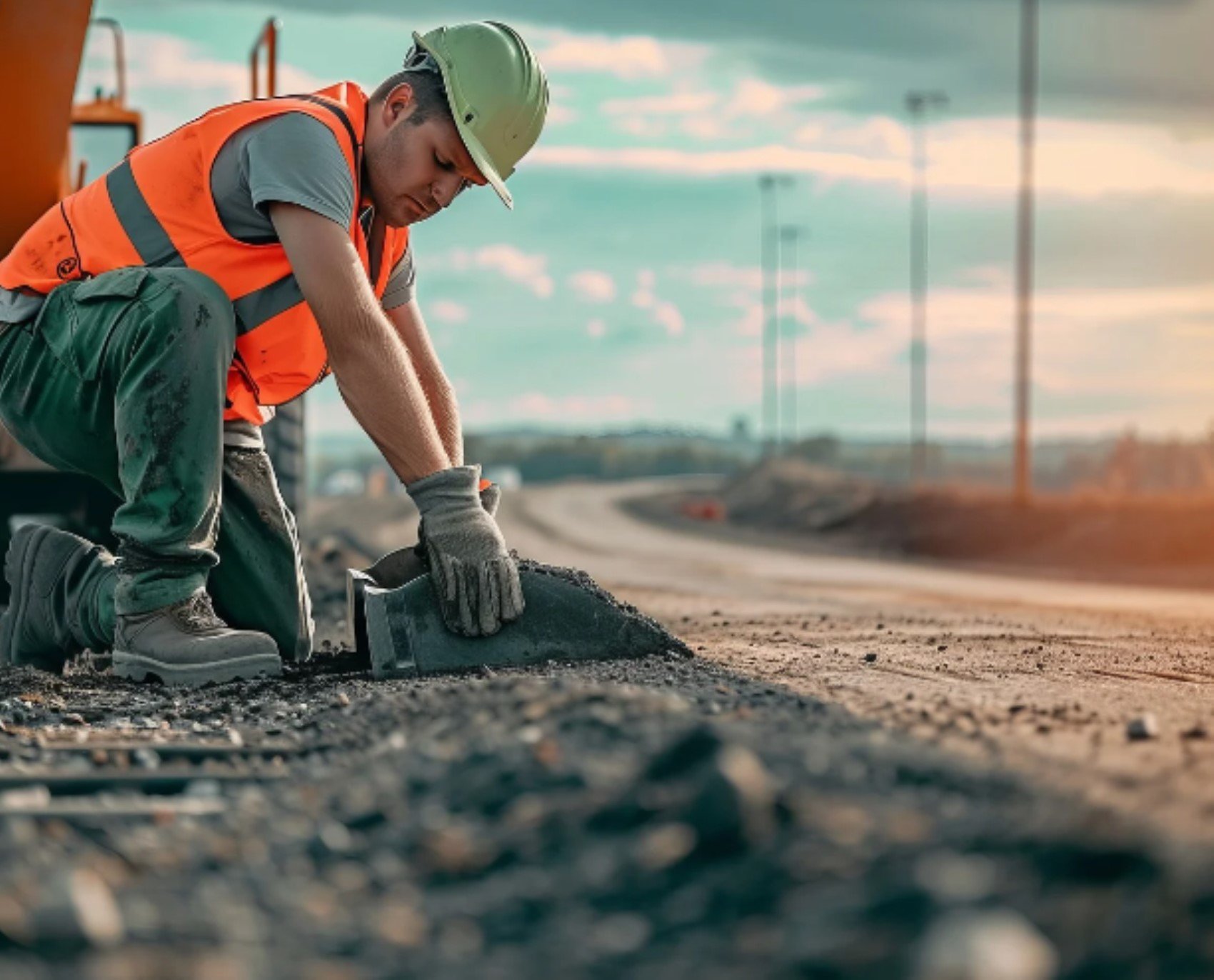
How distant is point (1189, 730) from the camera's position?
3.39 m

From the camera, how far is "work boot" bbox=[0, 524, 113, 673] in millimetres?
5512

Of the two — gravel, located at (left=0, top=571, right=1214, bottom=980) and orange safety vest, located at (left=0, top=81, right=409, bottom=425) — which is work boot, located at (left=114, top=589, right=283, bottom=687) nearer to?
orange safety vest, located at (left=0, top=81, right=409, bottom=425)

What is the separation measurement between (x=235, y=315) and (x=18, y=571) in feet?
4.62

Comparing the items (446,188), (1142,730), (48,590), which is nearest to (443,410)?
(446,188)

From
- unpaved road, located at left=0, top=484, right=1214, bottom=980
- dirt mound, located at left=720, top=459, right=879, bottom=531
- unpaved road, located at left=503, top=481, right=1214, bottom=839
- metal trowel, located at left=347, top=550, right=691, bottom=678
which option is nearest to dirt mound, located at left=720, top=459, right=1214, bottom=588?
dirt mound, located at left=720, top=459, right=879, bottom=531

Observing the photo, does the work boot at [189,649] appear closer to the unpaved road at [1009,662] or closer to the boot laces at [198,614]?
the boot laces at [198,614]

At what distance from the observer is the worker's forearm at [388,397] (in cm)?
450

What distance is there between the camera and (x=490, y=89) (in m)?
4.74

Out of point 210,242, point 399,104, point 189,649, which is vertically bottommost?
point 189,649

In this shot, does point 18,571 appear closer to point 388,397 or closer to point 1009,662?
point 388,397

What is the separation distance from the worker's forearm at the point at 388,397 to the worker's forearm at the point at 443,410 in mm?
751

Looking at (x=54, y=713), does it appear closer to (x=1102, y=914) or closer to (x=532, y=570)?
(x=532, y=570)

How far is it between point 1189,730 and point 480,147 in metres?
2.61

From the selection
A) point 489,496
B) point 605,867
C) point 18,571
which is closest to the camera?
point 605,867
